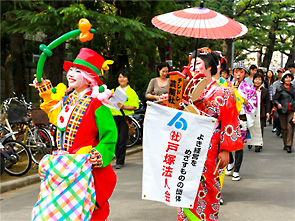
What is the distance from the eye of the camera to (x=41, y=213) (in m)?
3.09

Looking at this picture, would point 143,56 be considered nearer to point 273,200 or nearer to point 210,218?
point 273,200

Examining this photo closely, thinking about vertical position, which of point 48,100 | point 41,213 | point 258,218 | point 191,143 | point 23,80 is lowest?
point 23,80

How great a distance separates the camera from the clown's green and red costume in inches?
131

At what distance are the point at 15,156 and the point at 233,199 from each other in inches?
150

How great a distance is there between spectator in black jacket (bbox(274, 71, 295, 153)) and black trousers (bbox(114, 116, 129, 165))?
4119mm

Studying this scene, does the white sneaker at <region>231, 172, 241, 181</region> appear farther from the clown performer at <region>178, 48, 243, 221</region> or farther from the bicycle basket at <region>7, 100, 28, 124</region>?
the bicycle basket at <region>7, 100, 28, 124</region>

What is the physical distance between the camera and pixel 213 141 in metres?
4.03

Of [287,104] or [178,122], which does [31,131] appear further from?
[287,104]

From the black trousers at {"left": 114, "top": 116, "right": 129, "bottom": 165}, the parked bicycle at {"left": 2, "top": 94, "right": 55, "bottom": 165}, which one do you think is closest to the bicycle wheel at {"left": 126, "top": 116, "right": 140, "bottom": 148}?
the black trousers at {"left": 114, "top": 116, "right": 129, "bottom": 165}

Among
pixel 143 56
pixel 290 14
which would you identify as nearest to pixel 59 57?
pixel 143 56

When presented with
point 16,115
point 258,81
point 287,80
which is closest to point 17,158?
point 16,115

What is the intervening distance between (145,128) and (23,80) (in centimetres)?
1658

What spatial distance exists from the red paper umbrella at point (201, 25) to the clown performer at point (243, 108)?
11.4 ft

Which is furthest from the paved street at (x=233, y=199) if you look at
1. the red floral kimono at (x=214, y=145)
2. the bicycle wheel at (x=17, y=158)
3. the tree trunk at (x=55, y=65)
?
the tree trunk at (x=55, y=65)
